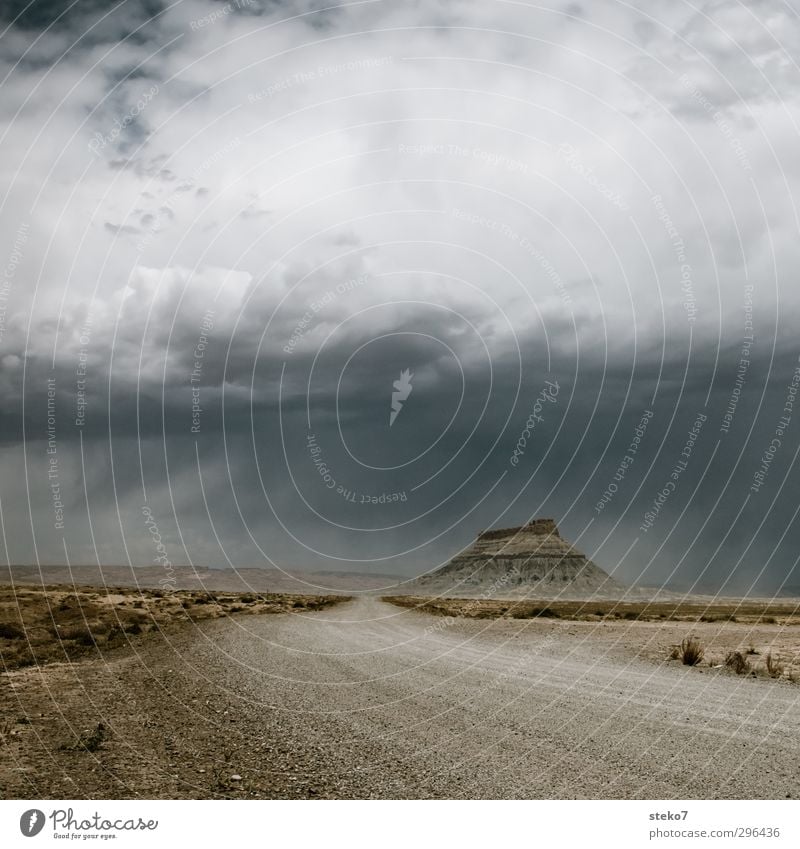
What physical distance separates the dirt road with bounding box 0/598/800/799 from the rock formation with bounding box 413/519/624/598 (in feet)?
429

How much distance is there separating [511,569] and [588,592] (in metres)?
18.4

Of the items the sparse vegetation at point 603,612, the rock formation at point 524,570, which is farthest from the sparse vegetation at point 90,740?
the rock formation at point 524,570

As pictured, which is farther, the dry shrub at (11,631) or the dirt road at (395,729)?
the dry shrub at (11,631)

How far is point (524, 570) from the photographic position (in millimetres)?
165000

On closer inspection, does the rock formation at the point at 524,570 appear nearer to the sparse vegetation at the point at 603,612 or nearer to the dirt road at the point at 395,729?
the sparse vegetation at the point at 603,612

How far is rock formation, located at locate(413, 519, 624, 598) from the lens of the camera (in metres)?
156

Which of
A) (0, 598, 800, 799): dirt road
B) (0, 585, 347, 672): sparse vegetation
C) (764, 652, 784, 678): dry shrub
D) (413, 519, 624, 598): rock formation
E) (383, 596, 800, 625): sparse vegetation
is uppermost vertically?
(0, 598, 800, 799): dirt road

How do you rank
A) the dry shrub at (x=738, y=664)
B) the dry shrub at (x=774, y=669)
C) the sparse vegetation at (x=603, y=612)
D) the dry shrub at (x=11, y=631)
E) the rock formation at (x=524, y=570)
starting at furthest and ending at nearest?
the rock formation at (x=524, y=570)
the sparse vegetation at (x=603, y=612)
the dry shrub at (x=11, y=631)
the dry shrub at (x=738, y=664)
the dry shrub at (x=774, y=669)

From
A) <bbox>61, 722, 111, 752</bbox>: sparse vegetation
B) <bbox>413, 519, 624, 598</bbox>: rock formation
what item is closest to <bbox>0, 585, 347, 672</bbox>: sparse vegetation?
<bbox>61, 722, 111, 752</bbox>: sparse vegetation

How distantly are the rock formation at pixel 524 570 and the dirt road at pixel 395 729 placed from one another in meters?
131

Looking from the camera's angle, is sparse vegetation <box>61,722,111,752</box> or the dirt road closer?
the dirt road

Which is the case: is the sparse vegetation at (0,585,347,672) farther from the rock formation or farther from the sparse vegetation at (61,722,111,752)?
the rock formation

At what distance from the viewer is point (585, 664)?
20516 millimetres

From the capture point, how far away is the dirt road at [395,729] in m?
8.91
